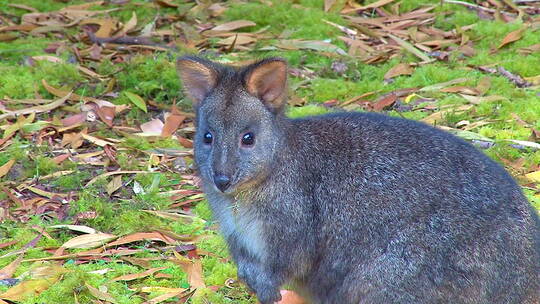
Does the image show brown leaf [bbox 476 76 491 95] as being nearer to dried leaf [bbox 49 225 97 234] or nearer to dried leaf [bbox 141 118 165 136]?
dried leaf [bbox 141 118 165 136]

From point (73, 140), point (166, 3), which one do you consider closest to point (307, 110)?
point (73, 140)

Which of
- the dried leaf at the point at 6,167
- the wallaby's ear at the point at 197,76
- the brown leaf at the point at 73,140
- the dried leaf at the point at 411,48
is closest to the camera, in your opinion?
the wallaby's ear at the point at 197,76

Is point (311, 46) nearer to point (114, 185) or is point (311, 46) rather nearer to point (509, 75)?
point (509, 75)

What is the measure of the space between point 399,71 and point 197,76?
336 centimetres

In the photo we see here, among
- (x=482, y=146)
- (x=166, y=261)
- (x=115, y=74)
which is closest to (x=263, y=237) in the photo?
(x=166, y=261)

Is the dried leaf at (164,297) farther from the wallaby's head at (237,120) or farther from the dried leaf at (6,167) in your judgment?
the dried leaf at (6,167)

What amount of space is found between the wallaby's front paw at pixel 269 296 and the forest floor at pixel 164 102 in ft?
1.46

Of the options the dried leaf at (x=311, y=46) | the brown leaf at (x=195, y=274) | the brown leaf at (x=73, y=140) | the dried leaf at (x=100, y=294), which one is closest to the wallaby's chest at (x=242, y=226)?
the brown leaf at (x=195, y=274)

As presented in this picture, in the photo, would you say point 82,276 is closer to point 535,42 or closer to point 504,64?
point 504,64

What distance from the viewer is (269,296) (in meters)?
4.99

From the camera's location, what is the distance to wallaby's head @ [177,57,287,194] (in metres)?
4.83

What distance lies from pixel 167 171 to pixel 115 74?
1625mm

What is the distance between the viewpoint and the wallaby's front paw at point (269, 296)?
4.98m

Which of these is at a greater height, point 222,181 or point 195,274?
point 222,181
